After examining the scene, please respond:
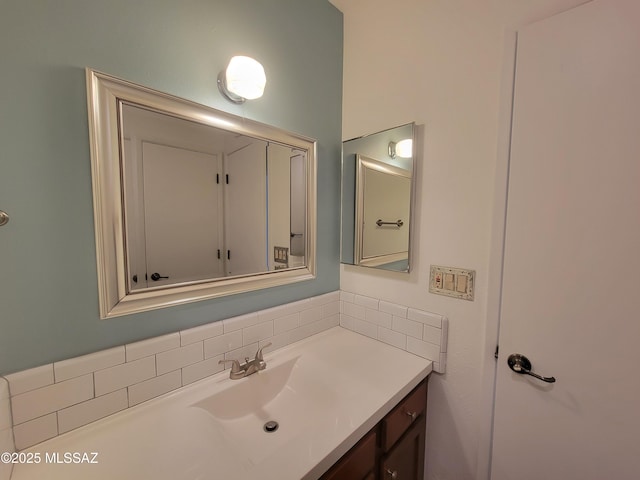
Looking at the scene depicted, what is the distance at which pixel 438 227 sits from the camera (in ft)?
3.67

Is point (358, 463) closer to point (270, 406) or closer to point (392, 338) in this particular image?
point (270, 406)

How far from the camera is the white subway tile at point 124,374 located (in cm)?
76

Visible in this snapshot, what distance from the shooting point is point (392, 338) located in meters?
1.27

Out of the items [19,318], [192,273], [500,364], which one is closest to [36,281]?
[19,318]

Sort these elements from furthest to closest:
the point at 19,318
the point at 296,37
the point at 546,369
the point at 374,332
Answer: the point at 374,332
the point at 296,37
the point at 546,369
the point at 19,318

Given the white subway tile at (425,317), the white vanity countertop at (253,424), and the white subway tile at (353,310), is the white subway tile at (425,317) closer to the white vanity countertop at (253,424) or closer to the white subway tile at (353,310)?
the white vanity countertop at (253,424)

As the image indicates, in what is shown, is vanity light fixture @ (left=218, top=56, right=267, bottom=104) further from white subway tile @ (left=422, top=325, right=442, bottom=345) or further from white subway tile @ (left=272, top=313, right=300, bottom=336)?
white subway tile @ (left=422, top=325, right=442, bottom=345)

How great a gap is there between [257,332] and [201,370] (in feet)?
0.81

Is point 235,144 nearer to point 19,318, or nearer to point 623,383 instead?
point 19,318

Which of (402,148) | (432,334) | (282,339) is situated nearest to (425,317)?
(432,334)

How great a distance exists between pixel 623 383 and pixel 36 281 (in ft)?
5.38

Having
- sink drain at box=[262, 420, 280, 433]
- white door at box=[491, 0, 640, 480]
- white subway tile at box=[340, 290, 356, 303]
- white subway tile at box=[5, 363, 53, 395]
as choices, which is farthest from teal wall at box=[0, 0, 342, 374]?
white door at box=[491, 0, 640, 480]

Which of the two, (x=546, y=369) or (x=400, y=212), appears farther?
(x=400, y=212)

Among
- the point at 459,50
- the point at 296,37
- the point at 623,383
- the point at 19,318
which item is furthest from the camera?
the point at 296,37
